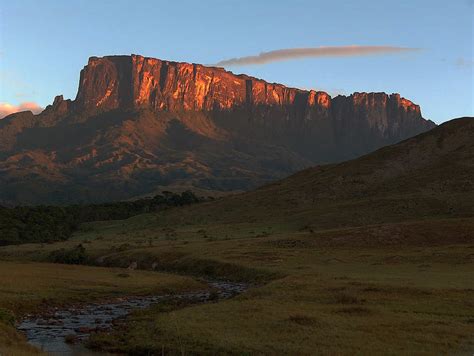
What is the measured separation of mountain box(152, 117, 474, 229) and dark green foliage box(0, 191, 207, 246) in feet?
79.8

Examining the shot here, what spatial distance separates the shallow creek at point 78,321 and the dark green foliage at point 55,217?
7807cm

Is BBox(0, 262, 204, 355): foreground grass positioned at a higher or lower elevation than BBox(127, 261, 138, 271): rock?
higher

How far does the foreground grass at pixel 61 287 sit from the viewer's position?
41278mm

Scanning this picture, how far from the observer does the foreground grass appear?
41.3 m

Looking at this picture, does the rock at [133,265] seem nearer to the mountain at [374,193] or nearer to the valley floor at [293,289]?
the valley floor at [293,289]

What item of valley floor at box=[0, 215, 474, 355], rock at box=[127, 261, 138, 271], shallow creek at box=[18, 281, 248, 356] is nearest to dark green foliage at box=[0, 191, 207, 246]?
valley floor at box=[0, 215, 474, 355]

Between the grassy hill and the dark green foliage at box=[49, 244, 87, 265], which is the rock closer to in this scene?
the grassy hill

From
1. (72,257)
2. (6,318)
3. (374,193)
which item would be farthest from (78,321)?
(374,193)

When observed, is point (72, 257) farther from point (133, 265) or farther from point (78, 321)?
point (78, 321)

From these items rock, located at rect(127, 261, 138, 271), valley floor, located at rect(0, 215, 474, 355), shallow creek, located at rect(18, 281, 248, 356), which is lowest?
rock, located at rect(127, 261, 138, 271)

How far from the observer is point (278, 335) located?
30062 mm

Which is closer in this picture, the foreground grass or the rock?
the foreground grass

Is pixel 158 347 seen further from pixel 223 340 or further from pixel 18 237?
pixel 18 237

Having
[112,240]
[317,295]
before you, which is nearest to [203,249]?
[112,240]
